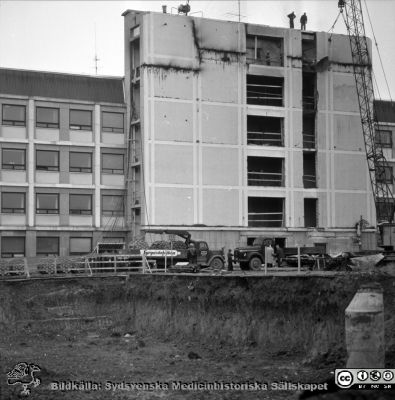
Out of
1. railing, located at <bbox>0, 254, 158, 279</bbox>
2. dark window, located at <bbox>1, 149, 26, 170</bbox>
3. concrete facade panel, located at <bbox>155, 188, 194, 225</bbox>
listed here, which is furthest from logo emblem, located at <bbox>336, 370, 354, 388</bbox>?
dark window, located at <bbox>1, 149, 26, 170</bbox>

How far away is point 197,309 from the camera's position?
38406mm

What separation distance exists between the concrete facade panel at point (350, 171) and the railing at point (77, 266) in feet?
85.7

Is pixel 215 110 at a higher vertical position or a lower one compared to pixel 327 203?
higher

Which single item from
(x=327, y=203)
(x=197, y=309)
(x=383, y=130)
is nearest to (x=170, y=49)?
(x=327, y=203)

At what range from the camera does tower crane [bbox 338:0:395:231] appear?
2862 inches

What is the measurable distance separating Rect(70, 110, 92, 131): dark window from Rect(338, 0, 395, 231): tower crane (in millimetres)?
22795

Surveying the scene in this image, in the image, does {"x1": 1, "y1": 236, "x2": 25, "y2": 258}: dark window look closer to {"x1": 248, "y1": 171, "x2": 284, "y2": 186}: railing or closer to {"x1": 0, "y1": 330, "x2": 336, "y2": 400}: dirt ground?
{"x1": 248, "y1": 171, "x2": 284, "y2": 186}: railing

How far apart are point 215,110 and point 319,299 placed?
40519 millimetres

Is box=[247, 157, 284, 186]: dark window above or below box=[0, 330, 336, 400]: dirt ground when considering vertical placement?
above

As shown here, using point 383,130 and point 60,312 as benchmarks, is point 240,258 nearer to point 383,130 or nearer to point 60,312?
point 60,312

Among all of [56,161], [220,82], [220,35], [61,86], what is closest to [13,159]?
[56,161]

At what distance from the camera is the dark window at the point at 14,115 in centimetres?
6700

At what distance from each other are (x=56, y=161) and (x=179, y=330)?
32.3 metres

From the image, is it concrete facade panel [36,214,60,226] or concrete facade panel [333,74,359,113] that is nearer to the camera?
concrete facade panel [36,214,60,226]
